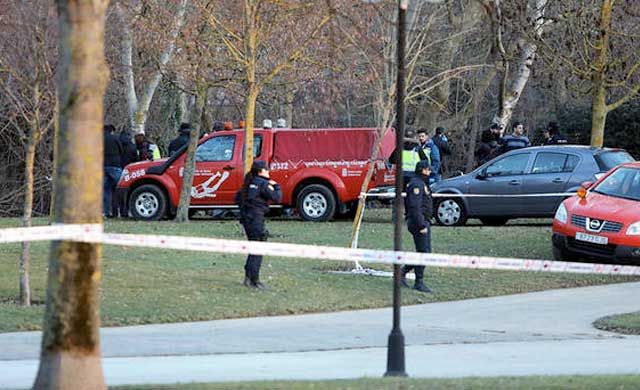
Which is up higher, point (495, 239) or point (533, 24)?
point (533, 24)

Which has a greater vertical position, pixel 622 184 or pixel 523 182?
pixel 622 184

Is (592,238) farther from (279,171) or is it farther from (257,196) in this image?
(279,171)

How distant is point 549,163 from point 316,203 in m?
4.73

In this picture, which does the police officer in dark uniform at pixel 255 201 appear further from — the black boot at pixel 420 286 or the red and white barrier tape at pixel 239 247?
the red and white barrier tape at pixel 239 247

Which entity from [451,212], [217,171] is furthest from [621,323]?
[217,171]

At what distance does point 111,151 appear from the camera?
25281 millimetres

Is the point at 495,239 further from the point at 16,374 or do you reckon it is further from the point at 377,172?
the point at 16,374

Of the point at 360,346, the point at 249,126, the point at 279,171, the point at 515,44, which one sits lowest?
the point at 360,346

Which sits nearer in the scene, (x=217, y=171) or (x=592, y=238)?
(x=592, y=238)

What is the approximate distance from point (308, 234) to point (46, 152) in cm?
1073

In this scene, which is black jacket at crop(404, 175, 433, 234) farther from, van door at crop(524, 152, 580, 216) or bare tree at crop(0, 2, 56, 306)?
van door at crop(524, 152, 580, 216)

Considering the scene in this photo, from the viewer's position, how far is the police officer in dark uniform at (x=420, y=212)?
15.5 m

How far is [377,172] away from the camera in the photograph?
23328 millimetres

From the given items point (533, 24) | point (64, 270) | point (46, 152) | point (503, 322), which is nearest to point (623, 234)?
point (503, 322)
